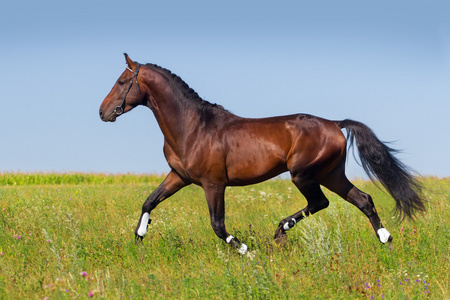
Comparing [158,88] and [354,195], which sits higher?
Result: [158,88]

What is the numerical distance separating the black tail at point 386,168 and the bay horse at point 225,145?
0.07 meters

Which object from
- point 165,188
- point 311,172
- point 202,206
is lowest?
point 202,206

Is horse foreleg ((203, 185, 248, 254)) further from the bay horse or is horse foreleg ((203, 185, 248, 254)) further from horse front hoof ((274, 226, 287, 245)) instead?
horse front hoof ((274, 226, 287, 245))

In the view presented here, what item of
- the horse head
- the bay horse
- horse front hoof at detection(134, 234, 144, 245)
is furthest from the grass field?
the horse head

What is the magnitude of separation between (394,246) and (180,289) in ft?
10.5

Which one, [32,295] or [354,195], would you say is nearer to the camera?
[32,295]

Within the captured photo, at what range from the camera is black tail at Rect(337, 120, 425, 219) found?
6.86m

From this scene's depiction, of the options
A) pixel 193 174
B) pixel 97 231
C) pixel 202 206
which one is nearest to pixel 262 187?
pixel 202 206

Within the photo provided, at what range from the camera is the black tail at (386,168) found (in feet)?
22.5

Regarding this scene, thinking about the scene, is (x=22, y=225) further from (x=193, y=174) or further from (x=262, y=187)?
(x=262, y=187)

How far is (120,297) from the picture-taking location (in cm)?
423

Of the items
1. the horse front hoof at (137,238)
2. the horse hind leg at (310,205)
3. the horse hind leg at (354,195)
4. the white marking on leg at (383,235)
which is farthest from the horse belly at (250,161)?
the white marking on leg at (383,235)

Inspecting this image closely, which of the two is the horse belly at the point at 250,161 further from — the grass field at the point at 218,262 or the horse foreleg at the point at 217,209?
the grass field at the point at 218,262

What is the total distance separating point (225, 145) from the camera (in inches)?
246
